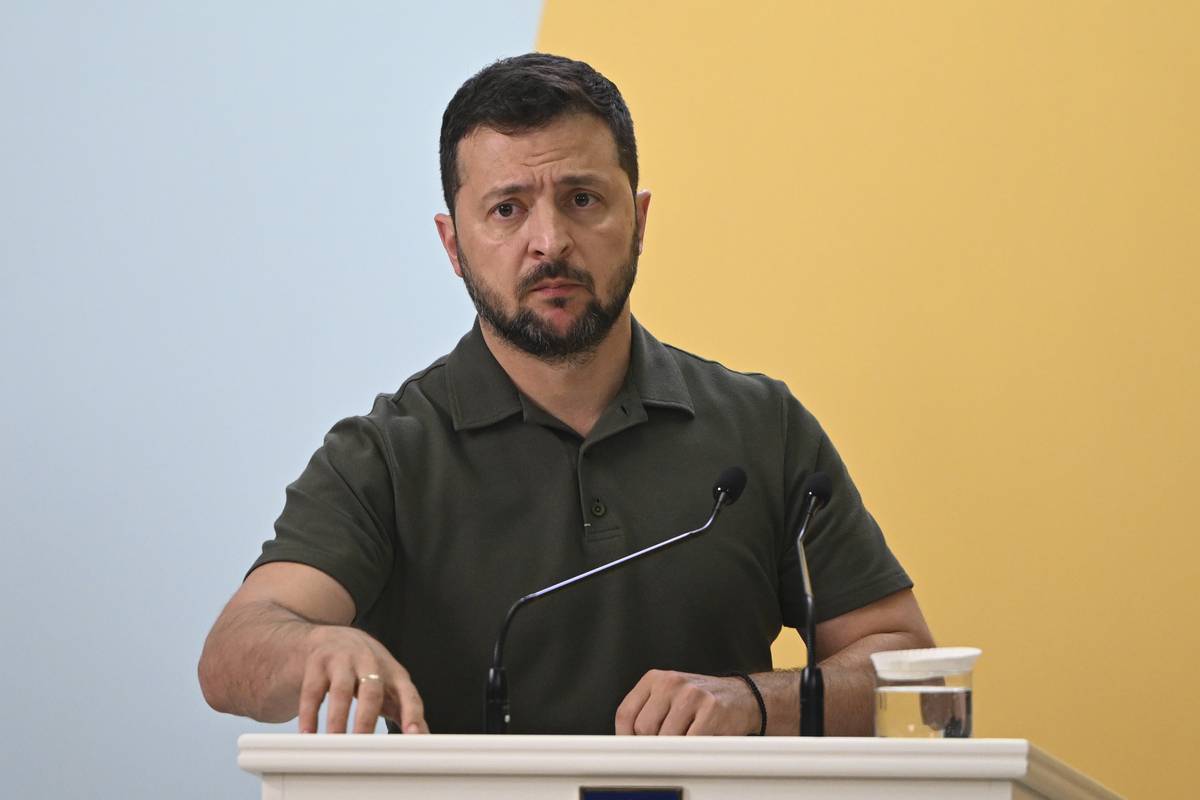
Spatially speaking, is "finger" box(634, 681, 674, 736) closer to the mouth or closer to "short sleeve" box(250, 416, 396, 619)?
"short sleeve" box(250, 416, 396, 619)

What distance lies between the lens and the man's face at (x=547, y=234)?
1.91 m

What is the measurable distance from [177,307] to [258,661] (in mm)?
1414

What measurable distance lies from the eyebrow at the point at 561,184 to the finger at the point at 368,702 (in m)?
0.77

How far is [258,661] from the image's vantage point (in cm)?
157

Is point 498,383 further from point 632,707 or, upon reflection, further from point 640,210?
point 632,707

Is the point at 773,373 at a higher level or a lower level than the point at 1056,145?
lower

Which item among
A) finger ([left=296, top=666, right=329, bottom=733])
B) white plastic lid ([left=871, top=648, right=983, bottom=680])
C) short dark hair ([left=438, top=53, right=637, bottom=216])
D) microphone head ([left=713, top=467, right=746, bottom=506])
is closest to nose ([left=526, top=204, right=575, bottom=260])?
short dark hair ([left=438, top=53, right=637, bottom=216])

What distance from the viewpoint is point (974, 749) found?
106 cm

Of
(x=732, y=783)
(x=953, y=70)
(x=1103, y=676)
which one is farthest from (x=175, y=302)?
(x=732, y=783)

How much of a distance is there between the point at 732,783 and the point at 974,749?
0.55 feet

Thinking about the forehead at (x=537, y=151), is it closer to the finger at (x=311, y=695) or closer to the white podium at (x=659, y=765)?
the finger at (x=311, y=695)

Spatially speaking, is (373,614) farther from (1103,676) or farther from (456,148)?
(1103,676)

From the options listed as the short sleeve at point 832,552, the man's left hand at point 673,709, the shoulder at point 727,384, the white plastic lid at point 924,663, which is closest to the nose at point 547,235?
the shoulder at point 727,384

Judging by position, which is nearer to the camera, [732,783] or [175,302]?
[732,783]
